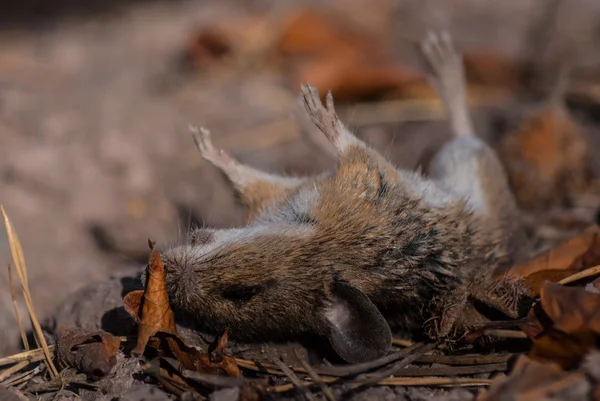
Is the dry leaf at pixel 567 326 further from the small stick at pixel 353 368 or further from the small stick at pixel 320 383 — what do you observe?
the small stick at pixel 320 383

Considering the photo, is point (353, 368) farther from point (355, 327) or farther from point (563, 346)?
point (563, 346)

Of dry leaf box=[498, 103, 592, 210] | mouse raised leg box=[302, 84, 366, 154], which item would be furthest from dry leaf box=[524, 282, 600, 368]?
dry leaf box=[498, 103, 592, 210]

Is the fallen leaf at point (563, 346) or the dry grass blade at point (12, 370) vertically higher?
the fallen leaf at point (563, 346)

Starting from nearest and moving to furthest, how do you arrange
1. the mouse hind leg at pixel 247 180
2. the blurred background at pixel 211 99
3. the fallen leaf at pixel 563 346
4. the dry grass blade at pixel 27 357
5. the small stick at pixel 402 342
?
the fallen leaf at pixel 563 346, the dry grass blade at pixel 27 357, the small stick at pixel 402 342, the mouse hind leg at pixel 247 180, the blurred background at pixel 211 99

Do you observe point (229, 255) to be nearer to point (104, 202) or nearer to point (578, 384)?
point (578, 384)

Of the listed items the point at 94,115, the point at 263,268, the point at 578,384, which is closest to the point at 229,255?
the point at 263,268

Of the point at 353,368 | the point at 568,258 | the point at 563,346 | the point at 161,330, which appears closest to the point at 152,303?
the point at 161,330

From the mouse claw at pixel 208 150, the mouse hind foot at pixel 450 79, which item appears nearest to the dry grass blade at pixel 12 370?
the mouse claw at pixel 208 150
